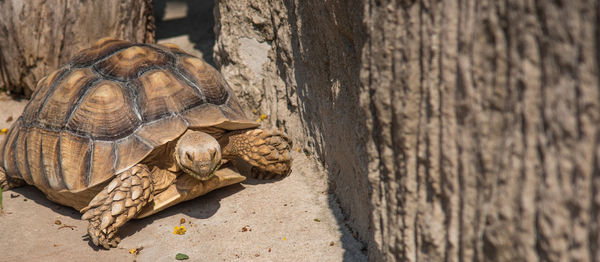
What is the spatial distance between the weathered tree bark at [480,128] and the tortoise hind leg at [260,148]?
98cm

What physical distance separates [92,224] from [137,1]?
2.50m

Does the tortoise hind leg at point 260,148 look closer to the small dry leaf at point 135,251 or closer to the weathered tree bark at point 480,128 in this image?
the small dry leaf at point 135,251

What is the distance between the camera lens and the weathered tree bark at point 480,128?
1398mm

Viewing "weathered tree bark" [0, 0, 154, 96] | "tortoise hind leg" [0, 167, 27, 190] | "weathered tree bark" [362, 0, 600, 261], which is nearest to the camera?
"weathered tree bark" [362, 0, 600, 261]

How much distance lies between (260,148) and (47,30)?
228cm

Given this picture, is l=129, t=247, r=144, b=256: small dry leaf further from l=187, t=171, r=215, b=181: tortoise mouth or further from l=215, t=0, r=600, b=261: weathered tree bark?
l=215, t=0, r=600, b=261: weathered tree bark

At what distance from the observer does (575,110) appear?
139 centimetres

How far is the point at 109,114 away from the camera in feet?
10.4

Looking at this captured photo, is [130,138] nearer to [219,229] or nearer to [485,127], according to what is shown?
[219,229]

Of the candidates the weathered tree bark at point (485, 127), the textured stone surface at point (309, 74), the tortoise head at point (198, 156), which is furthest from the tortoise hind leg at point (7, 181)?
the weathered tree bark at point (485, 127)

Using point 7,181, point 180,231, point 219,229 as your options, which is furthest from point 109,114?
point 7,181

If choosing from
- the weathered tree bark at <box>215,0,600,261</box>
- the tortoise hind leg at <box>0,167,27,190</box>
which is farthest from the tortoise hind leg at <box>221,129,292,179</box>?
the tortoise hind leg at <box>0,167,27,190</box>

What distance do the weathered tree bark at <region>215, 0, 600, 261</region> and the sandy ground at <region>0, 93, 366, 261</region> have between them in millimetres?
520

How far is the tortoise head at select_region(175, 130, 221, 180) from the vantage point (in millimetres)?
3010
